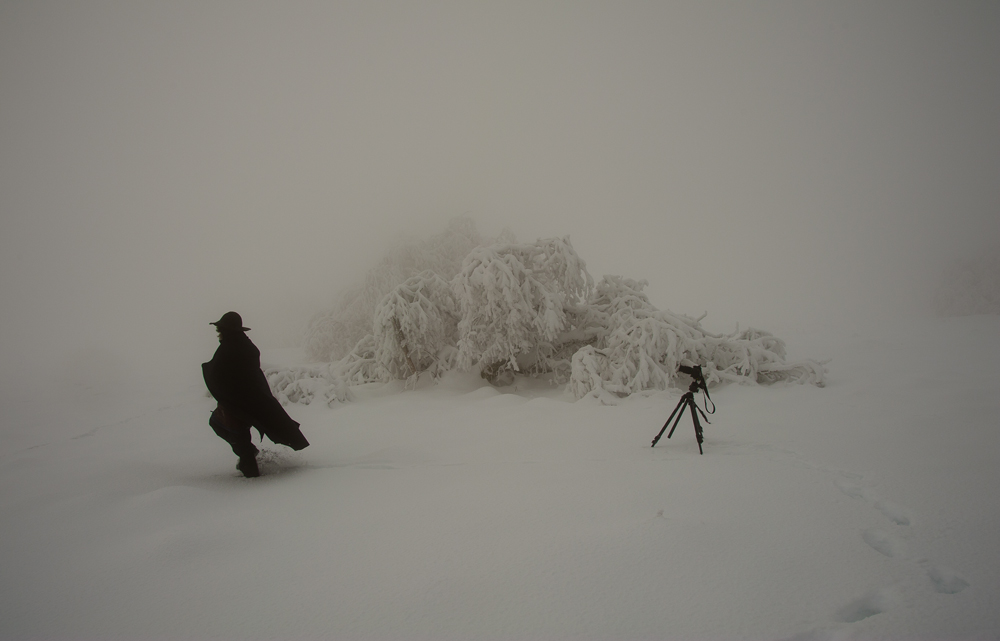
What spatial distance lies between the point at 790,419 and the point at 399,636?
545cm

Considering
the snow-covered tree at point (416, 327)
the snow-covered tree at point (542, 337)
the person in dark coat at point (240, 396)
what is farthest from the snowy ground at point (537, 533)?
the snow-covered tree at point (416, 327)

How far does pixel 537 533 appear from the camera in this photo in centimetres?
266

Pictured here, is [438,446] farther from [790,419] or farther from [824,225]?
[824,225]

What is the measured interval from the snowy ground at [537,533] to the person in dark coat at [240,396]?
43cm

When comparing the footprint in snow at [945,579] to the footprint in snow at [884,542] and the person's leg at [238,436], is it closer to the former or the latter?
the footprint in snow at [884,542]

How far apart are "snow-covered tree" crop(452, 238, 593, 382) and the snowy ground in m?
3.79

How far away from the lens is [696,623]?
1821 millimetres

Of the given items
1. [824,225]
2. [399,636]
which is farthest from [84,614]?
[824,225]

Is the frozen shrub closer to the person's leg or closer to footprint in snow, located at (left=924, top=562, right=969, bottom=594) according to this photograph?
the person's leg

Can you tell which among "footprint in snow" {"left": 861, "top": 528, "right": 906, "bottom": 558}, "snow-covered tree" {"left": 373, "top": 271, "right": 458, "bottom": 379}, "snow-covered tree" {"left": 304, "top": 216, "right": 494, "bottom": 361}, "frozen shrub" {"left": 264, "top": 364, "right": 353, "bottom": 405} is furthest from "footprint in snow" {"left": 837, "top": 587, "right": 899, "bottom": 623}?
"snow-covered tree" {"left": 304, "top": 216, "right": 494, "bottom": 361}

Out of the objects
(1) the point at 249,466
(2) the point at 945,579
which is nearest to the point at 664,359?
(2) the point at 945,579

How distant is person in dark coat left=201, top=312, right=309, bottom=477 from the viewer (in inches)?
159

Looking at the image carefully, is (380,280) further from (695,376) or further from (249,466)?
(695,376)

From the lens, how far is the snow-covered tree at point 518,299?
29.9 feet
